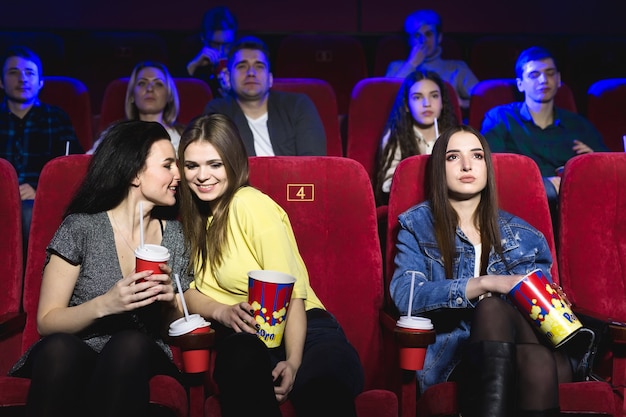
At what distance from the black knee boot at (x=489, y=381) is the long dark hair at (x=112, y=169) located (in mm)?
598

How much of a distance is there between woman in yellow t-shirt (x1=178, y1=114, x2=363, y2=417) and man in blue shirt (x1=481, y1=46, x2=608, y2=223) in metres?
1.01

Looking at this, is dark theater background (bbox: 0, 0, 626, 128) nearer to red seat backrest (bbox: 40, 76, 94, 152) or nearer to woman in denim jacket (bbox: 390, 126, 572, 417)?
red seat backrest (bbox: 40, 76, 94, 152)

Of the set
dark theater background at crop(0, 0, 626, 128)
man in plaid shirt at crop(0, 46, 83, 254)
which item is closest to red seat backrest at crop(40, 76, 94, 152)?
man in plaid shirt at crop(0, 46, 83, 254)

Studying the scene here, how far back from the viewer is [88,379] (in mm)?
1086

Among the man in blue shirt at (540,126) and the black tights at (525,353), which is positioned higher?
the man in blue shirt at (540,126)

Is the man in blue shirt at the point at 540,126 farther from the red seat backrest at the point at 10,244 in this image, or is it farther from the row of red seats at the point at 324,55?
the red seat backrest at the point at 10,244

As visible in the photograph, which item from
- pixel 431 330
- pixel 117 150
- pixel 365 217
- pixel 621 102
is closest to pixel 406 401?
pixel 431 330

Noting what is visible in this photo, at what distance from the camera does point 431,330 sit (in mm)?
1059

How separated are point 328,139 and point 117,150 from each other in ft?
3.22

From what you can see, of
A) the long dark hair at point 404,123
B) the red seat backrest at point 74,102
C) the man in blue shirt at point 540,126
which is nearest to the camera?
the long dark hair at point 404,123

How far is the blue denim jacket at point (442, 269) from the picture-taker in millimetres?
1227

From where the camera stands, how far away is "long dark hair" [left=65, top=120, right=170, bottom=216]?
1231 millimetres

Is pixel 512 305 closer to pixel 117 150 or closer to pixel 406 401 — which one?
pixel 406 401

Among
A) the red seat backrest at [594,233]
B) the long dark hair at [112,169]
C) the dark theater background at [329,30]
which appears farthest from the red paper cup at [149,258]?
the dark theater background at [329,30]
